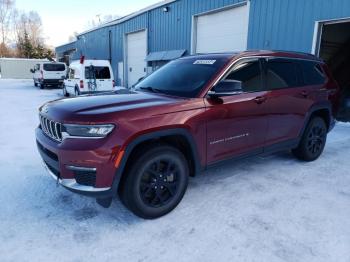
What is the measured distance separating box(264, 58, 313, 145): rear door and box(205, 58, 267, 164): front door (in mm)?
168

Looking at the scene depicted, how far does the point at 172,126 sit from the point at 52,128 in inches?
48.1

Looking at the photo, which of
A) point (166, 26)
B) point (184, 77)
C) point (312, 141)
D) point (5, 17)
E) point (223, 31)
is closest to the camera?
Result: point (184, 77)

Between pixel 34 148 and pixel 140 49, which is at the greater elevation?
pixel 140 49

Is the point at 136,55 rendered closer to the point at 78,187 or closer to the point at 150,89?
the point at 150,89

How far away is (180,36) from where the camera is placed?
45.1 ft

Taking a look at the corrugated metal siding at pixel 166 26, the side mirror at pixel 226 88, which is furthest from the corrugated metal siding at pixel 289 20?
the side mirror at pixel 226 88

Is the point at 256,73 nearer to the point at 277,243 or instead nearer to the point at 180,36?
the point at 277,243

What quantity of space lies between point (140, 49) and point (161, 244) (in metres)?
16.7

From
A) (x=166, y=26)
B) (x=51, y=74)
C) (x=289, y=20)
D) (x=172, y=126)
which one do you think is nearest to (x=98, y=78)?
(x=166, y=26)

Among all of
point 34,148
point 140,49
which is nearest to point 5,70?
point 140,49

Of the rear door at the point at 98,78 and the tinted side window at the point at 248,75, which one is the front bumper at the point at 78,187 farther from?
the rear door at the point at 98,78

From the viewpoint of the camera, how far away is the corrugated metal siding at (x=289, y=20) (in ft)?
25.3

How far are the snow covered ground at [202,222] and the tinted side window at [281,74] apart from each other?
1340mm

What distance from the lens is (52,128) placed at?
2.94 m
